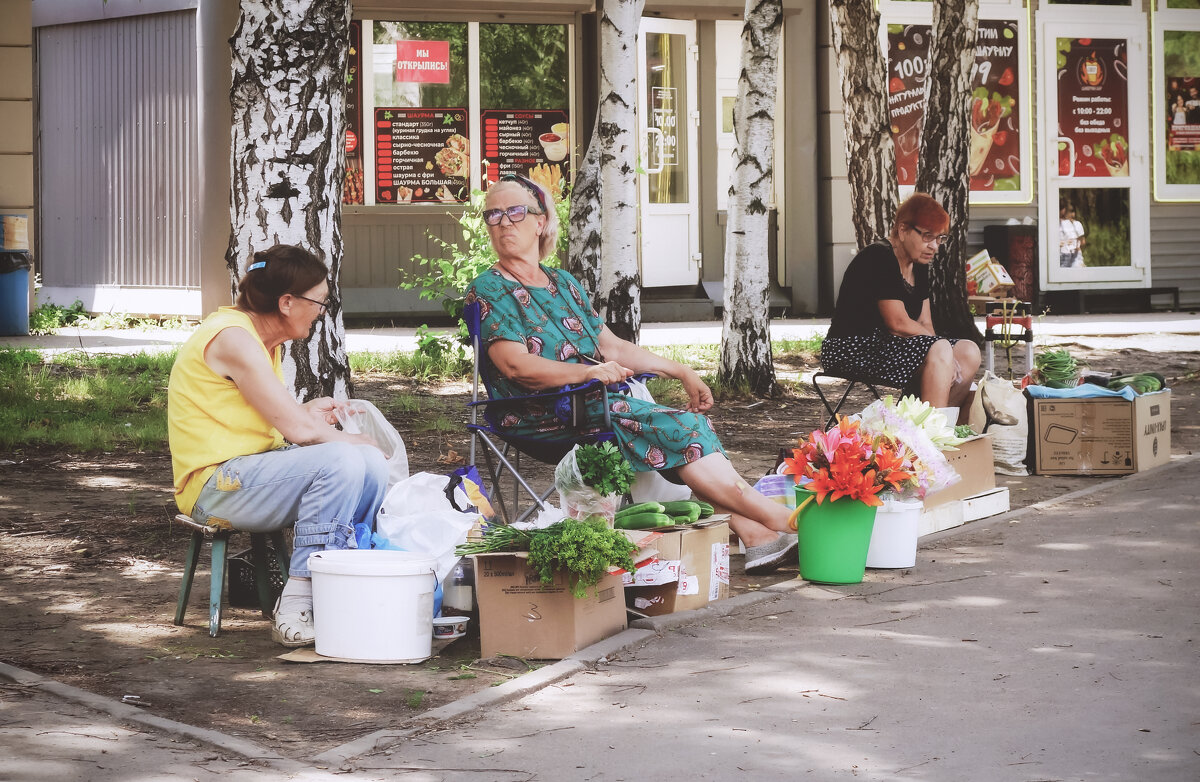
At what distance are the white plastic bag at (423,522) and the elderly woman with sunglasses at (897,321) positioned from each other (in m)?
3.06

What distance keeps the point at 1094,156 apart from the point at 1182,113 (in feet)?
5.06

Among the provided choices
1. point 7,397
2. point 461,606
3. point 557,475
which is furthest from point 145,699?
point 7,397

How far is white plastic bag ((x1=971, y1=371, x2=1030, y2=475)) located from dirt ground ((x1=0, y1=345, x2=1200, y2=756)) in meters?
0.11

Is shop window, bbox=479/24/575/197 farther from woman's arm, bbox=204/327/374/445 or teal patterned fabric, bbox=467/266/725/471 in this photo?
woman's arm, bbox=204/327/374/445

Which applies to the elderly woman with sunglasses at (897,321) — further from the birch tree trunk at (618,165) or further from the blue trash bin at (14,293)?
the blue trash bin at (14,293)

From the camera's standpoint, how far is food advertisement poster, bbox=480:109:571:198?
1582 centimetres

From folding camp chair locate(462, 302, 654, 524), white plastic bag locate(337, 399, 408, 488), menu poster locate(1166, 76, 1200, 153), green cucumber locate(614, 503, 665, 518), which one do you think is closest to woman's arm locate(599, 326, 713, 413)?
folding camp chair locate(462, 302, 654, 524)

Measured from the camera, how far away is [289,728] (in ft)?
12.4

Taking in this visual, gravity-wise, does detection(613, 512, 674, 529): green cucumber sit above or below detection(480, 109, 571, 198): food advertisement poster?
below

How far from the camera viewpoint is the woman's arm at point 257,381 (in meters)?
4.60

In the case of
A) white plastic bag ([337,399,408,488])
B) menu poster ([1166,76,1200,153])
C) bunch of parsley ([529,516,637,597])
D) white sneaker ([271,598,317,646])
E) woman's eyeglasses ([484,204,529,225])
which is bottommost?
white sneaker ([271,598,317,646])

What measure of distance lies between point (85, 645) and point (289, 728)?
1175 mm

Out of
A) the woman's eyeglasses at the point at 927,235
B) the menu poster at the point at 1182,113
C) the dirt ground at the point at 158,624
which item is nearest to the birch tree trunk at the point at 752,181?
the dirt ground at the point at 158,624

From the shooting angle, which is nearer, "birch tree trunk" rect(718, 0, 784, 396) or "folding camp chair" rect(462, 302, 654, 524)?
"folding camp chair" rect(462, 302, 654, 524)
